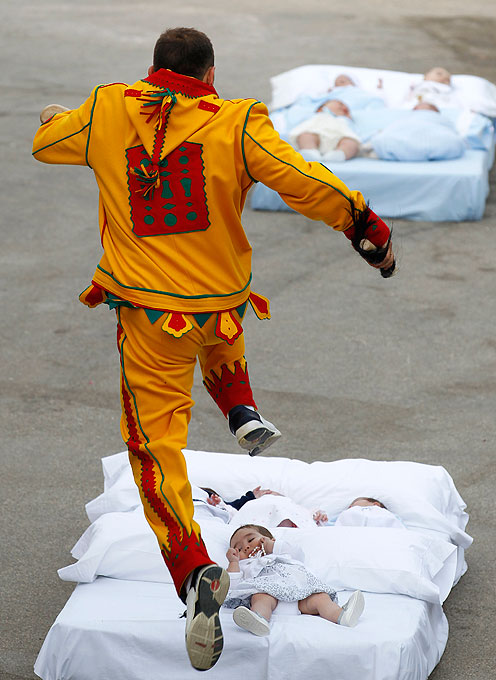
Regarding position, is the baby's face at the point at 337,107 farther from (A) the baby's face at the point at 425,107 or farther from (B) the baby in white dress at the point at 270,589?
(B) the baby in white dress at the point at 270,589

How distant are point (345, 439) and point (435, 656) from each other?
1.79 m

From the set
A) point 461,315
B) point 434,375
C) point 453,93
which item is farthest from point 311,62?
point 434,375

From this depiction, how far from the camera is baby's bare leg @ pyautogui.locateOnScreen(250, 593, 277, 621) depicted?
3.41m

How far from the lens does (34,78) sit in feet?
39.9

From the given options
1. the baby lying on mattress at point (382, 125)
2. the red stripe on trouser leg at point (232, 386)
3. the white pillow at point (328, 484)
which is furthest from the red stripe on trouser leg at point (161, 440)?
the baby lying on mattress at point (382, 125)

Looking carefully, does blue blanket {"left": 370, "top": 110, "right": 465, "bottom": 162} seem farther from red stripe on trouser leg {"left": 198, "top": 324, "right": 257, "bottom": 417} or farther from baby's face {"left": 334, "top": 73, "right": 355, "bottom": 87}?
red stripe on trouser leg {"left": 198, "top": 324, "right": 257, "bottom": 417}

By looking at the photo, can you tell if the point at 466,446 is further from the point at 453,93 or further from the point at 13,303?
the point at 453,93

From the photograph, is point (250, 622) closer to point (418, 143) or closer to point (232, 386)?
point (232, 386)

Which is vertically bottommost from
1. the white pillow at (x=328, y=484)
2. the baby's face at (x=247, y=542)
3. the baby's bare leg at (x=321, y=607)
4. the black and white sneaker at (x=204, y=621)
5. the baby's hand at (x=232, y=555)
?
the white pillow at (x=328, y=484)

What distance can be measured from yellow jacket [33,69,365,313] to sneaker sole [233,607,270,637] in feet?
3.22

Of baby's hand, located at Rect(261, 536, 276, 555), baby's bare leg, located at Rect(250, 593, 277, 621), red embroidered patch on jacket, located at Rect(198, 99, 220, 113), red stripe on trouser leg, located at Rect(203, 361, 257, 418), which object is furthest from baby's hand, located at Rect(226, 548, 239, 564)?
red embroidered patch on jacket, located at Rect(198, 99, 220, 113)

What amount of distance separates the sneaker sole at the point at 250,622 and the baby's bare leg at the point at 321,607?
21cm

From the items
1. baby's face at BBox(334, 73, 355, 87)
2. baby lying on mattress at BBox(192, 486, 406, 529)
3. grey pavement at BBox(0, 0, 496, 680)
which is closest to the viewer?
baby lying on mattress at BBox(192, 486, 406, 529)

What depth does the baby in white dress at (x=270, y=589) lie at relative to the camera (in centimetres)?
336
